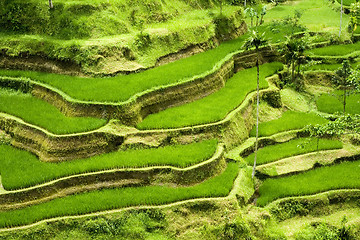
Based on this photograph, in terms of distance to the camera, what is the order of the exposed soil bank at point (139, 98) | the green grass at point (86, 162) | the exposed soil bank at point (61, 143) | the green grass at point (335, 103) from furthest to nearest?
the green grass at point (335, 103), the exposed soil bank at point (139, 98), the exposed soil bank at point (61, 143), the green grass at point (86, 162)

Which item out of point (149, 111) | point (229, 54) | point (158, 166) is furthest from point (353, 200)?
point (229, 54)

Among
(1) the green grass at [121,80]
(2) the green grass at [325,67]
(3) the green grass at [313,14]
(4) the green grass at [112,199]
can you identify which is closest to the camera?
(4) the green grass at [112,199]

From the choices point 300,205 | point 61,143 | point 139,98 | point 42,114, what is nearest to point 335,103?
point 300,205

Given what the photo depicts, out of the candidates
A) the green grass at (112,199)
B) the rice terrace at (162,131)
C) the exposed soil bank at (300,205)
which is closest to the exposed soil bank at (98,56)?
the rice terrace at (162,131)

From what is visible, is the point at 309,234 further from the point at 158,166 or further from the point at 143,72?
the point at 143,72

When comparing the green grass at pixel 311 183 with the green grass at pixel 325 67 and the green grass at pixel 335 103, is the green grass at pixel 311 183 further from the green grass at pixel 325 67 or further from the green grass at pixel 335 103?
the green grass at pixel 325 67

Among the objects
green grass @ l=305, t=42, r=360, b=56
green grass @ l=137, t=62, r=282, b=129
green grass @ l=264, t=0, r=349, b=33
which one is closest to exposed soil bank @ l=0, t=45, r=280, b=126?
green grass @ l=137, t=62, r=282, b=129
